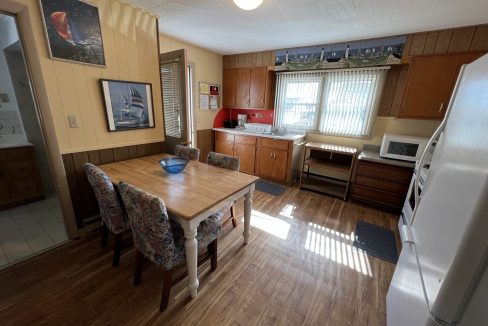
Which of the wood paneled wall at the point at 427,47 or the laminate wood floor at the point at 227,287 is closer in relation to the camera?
the laminate wood floor at the point at 227,287

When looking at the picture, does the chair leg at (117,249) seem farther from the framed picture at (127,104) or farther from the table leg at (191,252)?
the framed picture at (127,104)

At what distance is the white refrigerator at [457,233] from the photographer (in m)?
0.61

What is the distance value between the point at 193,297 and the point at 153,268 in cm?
50

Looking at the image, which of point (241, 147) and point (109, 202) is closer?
point (109, 202)

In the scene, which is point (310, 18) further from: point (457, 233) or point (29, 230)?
point (29, 230)

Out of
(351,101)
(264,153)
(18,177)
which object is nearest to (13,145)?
(18,177)

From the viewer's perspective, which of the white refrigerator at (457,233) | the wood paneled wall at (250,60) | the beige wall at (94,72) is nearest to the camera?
the white refrigerator at (457,233)

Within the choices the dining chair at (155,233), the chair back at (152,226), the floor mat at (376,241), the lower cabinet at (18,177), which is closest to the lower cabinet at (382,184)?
the floor mat at (376,241)

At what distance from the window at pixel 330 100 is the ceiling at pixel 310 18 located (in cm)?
56

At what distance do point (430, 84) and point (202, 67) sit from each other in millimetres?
3509

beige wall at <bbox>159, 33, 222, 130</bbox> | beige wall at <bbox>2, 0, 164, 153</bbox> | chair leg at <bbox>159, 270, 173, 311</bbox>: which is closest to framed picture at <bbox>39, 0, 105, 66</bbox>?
beige wall at <bbox>2, 0, 164, 153</bbox>

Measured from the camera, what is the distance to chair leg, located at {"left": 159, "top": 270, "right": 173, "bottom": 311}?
54.5 inches

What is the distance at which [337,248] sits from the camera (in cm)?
213

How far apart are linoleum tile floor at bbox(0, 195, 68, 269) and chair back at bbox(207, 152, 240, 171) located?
1.72m
